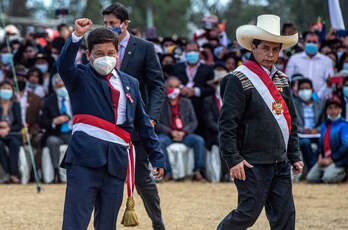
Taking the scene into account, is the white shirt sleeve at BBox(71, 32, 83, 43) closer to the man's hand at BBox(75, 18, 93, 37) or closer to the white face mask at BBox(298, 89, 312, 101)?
the man's hand at BBox(75, 18, 93, 37)

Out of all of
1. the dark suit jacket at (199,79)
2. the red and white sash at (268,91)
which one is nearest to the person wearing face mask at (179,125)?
the dark suit jacket at (199,79)

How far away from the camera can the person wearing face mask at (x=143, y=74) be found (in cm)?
745

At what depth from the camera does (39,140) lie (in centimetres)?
1427

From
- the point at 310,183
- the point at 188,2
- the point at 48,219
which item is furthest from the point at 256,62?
the point at 188,2

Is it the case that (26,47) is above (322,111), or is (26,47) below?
above

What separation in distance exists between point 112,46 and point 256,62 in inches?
46.1

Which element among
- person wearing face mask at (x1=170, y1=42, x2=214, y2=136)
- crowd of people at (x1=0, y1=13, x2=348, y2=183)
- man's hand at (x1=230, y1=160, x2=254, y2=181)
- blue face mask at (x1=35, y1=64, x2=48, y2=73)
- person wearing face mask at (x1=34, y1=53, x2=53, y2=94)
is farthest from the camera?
blue face mask at (x1=35, y1=64, x2=48, y2=73)

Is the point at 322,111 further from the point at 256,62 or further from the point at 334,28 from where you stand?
the point at 256,62

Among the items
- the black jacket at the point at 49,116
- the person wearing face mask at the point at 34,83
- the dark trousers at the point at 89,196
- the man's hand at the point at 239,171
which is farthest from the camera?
the person wearing face mask at the point at 34,83

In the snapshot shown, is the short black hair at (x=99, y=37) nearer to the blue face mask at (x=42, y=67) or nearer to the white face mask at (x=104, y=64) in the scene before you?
the white face mask at (x=104, y=64)

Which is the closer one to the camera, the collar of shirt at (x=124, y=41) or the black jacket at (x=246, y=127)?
the black jacket at (x=246, y=127)

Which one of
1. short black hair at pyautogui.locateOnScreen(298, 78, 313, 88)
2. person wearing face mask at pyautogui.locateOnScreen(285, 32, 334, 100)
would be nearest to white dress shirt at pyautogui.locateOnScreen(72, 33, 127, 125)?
short black hair at pyautogui.locateOnScreen(298, 78, 313, 88)

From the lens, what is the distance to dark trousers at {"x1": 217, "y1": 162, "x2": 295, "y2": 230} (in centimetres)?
621

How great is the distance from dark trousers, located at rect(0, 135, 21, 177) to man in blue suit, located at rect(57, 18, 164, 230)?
803 cm
